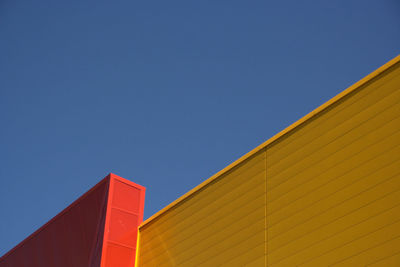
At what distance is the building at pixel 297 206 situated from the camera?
10.2 metres

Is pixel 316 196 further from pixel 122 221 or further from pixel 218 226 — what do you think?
pixel 122 221

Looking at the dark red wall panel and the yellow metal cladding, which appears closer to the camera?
the yellow metal cladding

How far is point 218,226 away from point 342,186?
132 inches

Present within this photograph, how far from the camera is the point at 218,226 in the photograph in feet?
43.5

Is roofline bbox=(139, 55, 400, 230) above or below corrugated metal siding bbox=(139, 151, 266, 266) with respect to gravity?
above

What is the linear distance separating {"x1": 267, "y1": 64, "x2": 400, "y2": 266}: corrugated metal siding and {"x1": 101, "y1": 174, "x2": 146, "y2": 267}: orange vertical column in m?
4.59

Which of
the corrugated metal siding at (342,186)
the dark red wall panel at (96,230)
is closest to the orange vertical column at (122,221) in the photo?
the dark red wall panel at (96,230)

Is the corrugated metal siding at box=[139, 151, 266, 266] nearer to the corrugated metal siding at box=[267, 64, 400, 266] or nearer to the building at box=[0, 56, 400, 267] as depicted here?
the building at box=[0, 56, 400, 267]

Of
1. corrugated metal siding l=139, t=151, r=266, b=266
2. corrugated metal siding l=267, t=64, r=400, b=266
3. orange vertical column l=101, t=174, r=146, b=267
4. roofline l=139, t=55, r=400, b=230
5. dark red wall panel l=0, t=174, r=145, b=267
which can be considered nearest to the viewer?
corrugated metal siding l=267, t=64, r=400, b=266

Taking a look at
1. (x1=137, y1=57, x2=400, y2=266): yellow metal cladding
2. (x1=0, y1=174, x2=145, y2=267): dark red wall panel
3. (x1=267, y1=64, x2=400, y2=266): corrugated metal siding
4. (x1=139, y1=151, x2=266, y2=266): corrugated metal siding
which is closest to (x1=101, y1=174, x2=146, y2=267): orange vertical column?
(x1=0, y1=174, x2=145, y2=267): dark red wall panel

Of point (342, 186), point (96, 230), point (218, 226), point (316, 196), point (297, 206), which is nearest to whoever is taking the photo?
point (342, 186)

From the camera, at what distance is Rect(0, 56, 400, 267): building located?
403 inches

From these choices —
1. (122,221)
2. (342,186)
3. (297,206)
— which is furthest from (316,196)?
(122,221)

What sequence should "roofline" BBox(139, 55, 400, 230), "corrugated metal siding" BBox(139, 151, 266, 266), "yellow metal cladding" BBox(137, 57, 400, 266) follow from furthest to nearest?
"corrugated metal siding" BBox(139, 151, 266, 266) < "roofline" BBox(139, 55, 400, 230) < "yellow metal cladding" BBox(137, 57, 400, 266)
